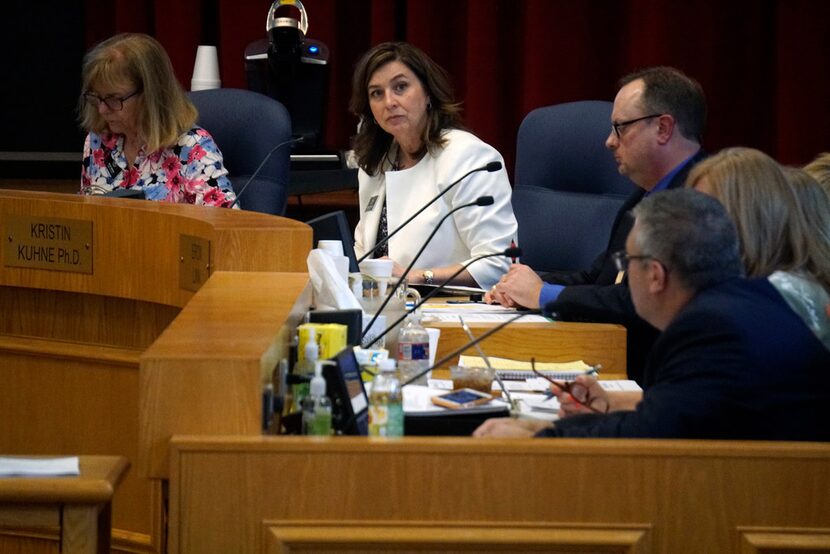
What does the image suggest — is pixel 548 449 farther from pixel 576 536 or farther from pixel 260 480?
pixel 260 480

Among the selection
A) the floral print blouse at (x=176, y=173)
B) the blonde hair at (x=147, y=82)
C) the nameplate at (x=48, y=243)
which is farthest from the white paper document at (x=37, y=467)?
the blonde hair at (x=147, y=82)

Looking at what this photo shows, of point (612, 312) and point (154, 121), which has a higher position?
point (154, 121)

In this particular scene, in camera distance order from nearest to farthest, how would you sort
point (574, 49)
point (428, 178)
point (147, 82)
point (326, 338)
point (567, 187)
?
point (326, 338) < point (147, 82) < point (428, 178) < point (567, 187) < point (574, 49)

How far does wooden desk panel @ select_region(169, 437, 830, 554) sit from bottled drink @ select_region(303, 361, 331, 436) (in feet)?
0.46

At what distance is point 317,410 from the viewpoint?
1811 mm

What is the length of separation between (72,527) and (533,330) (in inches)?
52.6

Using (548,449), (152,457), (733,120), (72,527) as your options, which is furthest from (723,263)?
(733,120)

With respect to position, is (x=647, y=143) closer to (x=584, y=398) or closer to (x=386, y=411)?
(x=584, y=398)

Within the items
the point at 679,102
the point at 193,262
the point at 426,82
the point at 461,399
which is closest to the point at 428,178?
the point at 426,82

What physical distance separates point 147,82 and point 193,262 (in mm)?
1237

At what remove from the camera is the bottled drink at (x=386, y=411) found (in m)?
1.86

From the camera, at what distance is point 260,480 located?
166cm

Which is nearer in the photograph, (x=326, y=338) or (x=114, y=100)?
(x=326, y=338)

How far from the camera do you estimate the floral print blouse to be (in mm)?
3625
